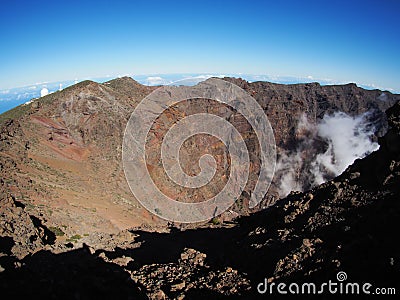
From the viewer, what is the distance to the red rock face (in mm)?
23984

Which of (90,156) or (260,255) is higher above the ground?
(90,156)

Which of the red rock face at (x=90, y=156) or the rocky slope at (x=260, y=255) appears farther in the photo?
the red rock face at (x=90, y=156)

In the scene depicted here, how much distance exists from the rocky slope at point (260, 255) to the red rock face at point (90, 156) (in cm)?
602

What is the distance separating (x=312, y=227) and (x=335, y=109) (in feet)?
358

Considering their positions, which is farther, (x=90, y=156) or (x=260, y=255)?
(x=90, y=156)

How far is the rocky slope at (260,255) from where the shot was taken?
9.99 metres

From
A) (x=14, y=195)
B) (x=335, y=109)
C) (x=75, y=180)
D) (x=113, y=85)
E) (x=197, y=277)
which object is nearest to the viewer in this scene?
(x=197, y=277)

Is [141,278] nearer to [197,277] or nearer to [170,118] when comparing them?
[197,277]

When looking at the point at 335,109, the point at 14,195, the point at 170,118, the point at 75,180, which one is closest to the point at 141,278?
the point at 14,195

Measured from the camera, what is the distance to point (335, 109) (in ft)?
365

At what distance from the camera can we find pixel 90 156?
40.2 m

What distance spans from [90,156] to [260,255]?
32.3 meters

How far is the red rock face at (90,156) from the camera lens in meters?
24.0

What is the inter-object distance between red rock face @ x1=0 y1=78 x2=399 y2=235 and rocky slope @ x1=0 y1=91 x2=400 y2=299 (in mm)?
6024
